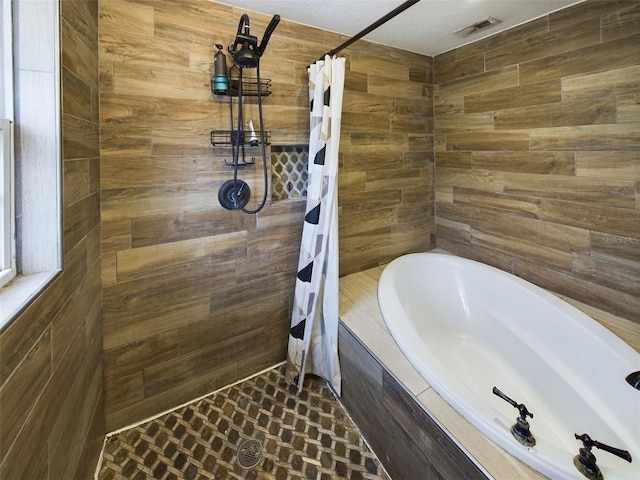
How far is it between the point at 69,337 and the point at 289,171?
1450mm

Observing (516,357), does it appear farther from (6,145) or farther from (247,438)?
(6,145)

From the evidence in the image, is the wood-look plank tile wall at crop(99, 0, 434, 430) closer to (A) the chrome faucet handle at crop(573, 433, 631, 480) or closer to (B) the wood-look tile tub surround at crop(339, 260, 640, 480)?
(B) the wood-look tile tub surround at crop(339, 260, 640, 480)

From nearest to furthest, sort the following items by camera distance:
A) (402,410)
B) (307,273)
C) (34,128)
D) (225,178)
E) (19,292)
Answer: (19,292)
(34,128)
(402,410)
(225,178)
(307,273)

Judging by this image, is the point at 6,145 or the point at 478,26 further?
the point at 478,26

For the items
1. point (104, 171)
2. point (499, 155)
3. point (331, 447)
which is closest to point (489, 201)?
point (499, 155)

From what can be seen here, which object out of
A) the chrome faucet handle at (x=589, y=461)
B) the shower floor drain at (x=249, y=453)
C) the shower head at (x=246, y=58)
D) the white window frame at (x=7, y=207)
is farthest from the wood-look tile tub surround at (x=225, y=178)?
the chrome faucet handle at (x=589, y=461)

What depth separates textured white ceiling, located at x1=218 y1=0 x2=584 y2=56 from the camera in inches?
66.2

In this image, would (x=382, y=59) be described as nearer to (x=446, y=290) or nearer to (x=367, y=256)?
(x=367, y=256)

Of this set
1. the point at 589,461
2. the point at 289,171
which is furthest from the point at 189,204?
the point at 589,461

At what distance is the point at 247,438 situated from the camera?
1591mm

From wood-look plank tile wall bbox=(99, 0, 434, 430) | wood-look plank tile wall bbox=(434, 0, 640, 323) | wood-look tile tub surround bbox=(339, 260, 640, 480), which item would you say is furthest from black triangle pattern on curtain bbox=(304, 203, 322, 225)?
wood-look plank tile wall bbox=(434, 0, 640, 323)

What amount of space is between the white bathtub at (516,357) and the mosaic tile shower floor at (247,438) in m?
0.63

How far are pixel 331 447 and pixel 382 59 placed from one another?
8.57ft

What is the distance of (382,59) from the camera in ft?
7.41
